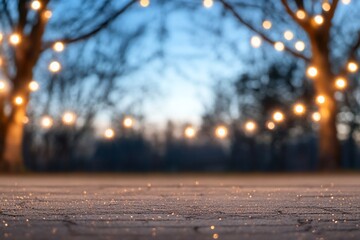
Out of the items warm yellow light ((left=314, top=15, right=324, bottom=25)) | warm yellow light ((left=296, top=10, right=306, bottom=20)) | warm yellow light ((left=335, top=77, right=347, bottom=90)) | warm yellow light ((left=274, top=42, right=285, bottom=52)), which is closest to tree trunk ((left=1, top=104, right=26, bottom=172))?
warm yellow light ((left=274, top=42, right=285, bottom=52))

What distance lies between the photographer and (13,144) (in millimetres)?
18500

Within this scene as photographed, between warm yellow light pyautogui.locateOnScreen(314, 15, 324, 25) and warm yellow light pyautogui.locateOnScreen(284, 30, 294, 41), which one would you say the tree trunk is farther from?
warm yellow light pyautogui.locateOnScreen(314, 15, 324, 25)

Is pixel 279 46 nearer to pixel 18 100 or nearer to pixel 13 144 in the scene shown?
pixel 18 100

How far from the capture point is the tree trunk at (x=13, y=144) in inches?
718

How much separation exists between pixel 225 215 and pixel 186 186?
4302mm

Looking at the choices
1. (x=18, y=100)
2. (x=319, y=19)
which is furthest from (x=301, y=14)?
(x=18, y=100)

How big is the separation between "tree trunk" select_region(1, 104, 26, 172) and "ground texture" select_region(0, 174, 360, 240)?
8261 mm

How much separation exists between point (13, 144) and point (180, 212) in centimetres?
1243

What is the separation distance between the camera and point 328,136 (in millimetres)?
18281

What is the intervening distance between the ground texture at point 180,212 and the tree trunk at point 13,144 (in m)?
8.26

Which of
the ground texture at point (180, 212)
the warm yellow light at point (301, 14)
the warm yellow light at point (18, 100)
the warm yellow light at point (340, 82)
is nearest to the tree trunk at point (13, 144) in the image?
the warm yellow light at point (18, 100)

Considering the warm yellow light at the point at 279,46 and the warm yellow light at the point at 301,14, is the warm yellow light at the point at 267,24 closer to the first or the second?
the warm yellow light at the point at 301,14

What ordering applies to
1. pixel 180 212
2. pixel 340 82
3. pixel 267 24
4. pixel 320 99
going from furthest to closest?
pixel 267 24 < pixel 320 99 < pixel 340 82 < pixel 180 212

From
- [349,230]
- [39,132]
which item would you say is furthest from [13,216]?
[39,132]
